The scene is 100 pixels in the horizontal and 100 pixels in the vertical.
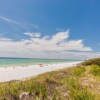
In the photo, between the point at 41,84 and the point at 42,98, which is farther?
the point at 41,84

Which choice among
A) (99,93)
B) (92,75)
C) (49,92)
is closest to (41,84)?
(49,92)

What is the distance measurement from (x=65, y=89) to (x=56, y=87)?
0.39m

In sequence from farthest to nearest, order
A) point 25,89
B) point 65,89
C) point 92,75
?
point 92,75
point 65,89
point 25,89

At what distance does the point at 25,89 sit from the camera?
7332 mm

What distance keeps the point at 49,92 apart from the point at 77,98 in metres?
1.18

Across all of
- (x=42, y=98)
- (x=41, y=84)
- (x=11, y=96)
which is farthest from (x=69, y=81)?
(x=11, y=96)

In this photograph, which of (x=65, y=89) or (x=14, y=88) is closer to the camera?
(x=14, y=88)

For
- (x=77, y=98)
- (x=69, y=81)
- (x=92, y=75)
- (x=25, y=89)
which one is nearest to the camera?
(x=77, y=98)

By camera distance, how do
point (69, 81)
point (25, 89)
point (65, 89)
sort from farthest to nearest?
point (69, 81), point (65, 89), point (25, 89)

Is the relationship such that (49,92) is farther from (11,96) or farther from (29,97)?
(11,96)

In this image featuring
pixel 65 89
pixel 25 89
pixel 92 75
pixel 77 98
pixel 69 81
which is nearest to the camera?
pixel 77 98

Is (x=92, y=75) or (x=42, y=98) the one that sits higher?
(x=92, y=75)

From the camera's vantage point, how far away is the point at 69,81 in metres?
9.29

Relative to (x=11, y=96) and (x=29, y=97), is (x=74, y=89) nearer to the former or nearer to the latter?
(x=29, y=97)
